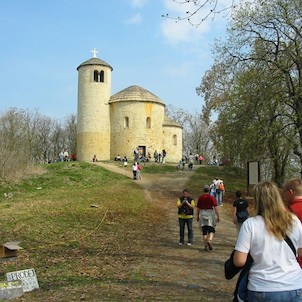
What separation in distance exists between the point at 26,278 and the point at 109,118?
41368mm

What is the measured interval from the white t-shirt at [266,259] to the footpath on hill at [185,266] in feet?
12.6

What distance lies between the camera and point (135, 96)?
157ft

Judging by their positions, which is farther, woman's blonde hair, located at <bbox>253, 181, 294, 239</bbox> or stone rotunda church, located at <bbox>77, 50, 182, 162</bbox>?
stone rotunda church, located at <bbox>77, 50, 182, 162</bbox>

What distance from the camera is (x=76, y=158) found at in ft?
166

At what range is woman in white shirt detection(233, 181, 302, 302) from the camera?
3535 millimetres

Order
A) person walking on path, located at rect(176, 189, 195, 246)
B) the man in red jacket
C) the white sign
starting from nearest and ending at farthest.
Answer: the man in red jacket < the white sign < person walking on path, located at rect(176, 189, 195, 246)

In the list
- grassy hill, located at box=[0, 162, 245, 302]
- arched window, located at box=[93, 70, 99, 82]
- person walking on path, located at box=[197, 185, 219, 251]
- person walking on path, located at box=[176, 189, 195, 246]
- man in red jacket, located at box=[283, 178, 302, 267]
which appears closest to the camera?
man in red jacket, located at box=[283, 178, 302, 267]

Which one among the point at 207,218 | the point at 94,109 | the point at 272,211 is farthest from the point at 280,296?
the point at 94,109

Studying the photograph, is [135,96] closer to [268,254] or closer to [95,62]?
[95,62]

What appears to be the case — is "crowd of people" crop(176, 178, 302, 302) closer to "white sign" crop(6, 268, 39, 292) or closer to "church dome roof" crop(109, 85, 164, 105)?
"white sign" crop(6, 268, 39, 292)

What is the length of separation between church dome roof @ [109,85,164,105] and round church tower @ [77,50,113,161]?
1397 mm

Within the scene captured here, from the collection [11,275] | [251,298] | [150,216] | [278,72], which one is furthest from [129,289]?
[278,72]

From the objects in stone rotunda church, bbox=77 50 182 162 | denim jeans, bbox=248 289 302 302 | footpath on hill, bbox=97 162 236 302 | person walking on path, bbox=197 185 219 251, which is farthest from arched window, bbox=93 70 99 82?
denim jeans, bbox=248 289 302 302

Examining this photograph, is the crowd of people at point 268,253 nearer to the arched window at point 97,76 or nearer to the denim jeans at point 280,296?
the denim jeans at point 280,296
